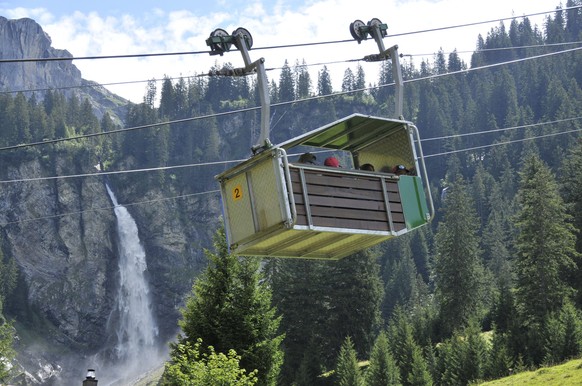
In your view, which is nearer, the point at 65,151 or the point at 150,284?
the point at 150,284

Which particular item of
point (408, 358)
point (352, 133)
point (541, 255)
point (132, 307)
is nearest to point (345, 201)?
point (352, 133)

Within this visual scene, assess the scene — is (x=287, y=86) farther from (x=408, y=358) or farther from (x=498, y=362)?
(x=498, y=362)

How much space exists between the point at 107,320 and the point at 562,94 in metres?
81.5

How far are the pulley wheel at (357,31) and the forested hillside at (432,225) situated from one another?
13.0 feet

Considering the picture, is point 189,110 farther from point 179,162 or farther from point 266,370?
point 266,370

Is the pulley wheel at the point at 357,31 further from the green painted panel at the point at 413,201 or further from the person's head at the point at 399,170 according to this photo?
the green painted panel at the point at 413,201

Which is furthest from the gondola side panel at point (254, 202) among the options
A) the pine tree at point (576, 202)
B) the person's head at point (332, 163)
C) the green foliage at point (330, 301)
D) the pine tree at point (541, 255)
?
the green foliage at point (330, 301)

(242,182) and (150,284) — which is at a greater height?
(242,182)

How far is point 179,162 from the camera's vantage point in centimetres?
18125

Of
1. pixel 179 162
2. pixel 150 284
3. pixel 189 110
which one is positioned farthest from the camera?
pixel 189 110

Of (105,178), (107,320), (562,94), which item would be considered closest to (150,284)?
(107,320)

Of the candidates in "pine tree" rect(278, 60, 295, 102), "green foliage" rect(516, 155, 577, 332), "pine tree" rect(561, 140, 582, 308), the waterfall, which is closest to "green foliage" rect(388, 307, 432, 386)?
"green foliage" rect(516, 155, 577, 332)

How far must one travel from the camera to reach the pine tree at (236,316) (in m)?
30.7

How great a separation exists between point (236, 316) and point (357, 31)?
1661cm
